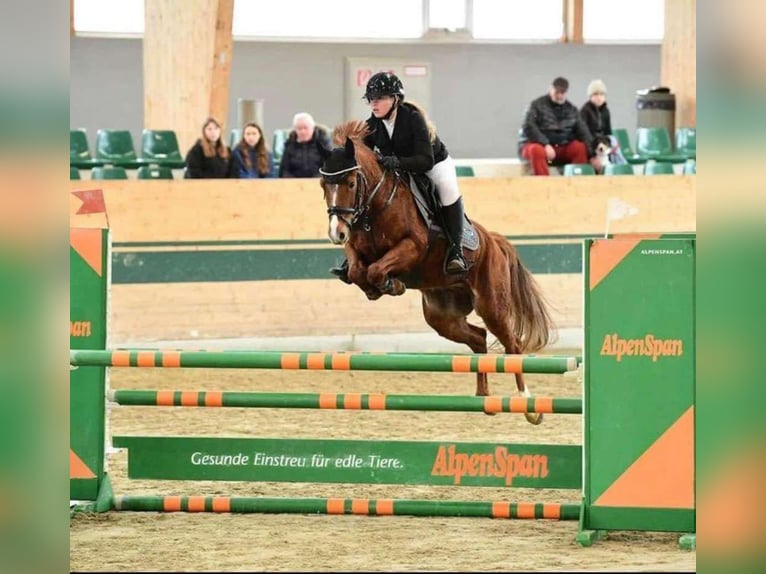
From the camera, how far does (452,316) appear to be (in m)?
5.78

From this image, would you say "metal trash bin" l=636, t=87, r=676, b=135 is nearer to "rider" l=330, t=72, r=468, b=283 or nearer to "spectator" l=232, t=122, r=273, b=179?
"spectator" l=232, t=122, r=273, b=179

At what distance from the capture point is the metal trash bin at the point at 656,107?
13711 millimetres

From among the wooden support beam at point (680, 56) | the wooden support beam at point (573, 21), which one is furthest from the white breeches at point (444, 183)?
the wooden support beam at point (573, 21)

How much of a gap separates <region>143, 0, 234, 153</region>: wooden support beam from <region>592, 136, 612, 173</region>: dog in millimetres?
3397

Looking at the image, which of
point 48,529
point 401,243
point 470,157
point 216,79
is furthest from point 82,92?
point 48,529

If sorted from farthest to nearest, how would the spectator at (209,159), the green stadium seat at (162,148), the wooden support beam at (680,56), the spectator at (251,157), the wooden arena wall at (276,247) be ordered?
the wooden support beam at (680,56) → the green stadium seat at (162,148) → the spectator at (251,157) → the spectator at (209,159) → the wooden arena wall at (276,247)

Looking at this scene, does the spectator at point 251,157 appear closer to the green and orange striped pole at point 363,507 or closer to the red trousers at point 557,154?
the red trousers at point 557,154

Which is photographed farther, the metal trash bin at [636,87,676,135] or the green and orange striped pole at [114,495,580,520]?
the metal trash bin at [636,87,676,135]

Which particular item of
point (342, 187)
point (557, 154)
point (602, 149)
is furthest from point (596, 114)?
point (342, 187)

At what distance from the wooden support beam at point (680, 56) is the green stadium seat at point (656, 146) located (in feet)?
1.19

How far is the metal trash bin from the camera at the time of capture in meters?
13.7

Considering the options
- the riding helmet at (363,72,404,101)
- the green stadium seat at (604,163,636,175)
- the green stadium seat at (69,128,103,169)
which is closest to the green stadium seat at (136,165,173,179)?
the green stadium seat at (69,128,103,169)

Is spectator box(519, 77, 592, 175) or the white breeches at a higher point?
spectator box(519, 77, 592, 175)

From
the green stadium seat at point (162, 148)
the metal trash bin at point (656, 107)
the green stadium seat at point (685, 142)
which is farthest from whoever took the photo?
the metal trash bin at point (656, 107)
